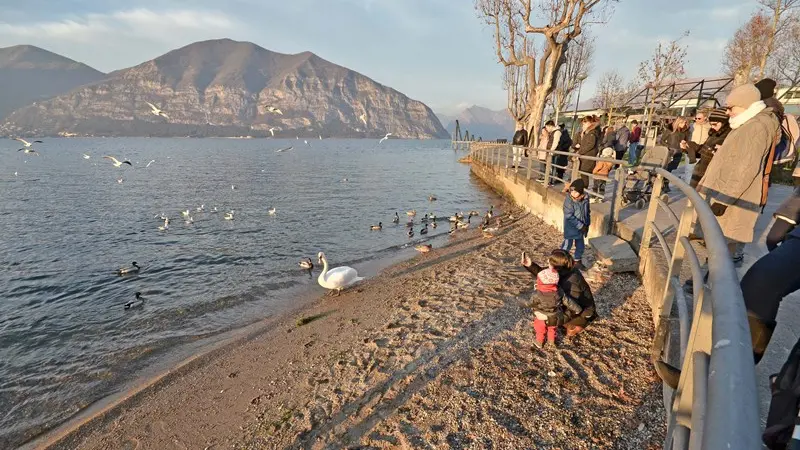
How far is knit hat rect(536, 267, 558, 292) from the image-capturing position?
200 inches

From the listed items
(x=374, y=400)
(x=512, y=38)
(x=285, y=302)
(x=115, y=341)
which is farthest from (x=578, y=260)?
(x=512, y=38)

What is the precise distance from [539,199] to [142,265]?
583 inches

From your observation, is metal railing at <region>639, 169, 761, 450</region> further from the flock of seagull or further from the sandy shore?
the flock of seagull

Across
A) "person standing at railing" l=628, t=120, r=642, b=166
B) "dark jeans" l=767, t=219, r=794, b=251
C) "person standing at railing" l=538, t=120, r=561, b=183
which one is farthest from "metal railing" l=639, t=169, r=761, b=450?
"person standing at railing" l=628, t=120, r=642, b=166

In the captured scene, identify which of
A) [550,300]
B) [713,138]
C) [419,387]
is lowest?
[419,387]

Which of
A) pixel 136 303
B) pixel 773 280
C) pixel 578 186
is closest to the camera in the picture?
pixel 773 280

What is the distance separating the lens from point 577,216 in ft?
24.9

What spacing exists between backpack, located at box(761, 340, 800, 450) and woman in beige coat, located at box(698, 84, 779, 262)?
2329 mm

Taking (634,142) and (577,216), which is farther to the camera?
(634,142)

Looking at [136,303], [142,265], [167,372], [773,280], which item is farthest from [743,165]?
[142,265]

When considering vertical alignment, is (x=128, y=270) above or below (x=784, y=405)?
below

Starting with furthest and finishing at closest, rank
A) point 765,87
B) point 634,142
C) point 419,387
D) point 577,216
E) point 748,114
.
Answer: point 634,142 → point 577,216 → point 419,387 → point 765,87 → point 748,114

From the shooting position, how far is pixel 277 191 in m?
30.7

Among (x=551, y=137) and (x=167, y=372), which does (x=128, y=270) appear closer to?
(x=167, y=372)
